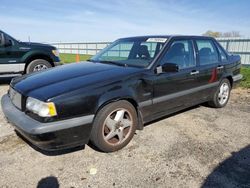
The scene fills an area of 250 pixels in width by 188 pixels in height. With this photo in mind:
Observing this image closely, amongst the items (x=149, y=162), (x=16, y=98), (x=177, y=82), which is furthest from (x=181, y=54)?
(x=16, y=98)

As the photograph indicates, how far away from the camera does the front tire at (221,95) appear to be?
5091mm

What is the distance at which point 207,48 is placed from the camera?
484cm

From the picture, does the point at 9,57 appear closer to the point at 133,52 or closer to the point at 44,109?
the point at 133,52

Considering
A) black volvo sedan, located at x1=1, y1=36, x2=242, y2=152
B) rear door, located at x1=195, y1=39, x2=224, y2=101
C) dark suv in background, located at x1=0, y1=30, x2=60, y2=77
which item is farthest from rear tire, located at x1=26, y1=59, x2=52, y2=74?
rear door, located at x1=195, y1=39, x2=224, y2=101

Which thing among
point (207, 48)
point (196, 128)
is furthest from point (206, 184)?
point (207, 48)

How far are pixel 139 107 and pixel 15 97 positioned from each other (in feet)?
5.75

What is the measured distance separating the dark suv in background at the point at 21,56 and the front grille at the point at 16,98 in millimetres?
4389

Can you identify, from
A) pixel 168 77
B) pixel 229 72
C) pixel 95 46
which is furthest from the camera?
pixel 95 46

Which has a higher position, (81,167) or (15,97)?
(15,97)

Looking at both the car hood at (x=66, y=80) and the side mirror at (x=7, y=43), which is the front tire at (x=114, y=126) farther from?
the side mirror at (x=7, y=43)

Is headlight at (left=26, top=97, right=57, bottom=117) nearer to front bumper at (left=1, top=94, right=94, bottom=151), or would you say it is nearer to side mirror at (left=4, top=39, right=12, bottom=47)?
front bumper at (left=1, top=94, right=94, bottom=151)

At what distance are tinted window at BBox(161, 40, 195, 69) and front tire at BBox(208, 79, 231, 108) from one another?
4.05 ft

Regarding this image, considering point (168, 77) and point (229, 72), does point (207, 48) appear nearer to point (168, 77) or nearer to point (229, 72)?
point (229, 72)

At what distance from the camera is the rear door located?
448 cm
